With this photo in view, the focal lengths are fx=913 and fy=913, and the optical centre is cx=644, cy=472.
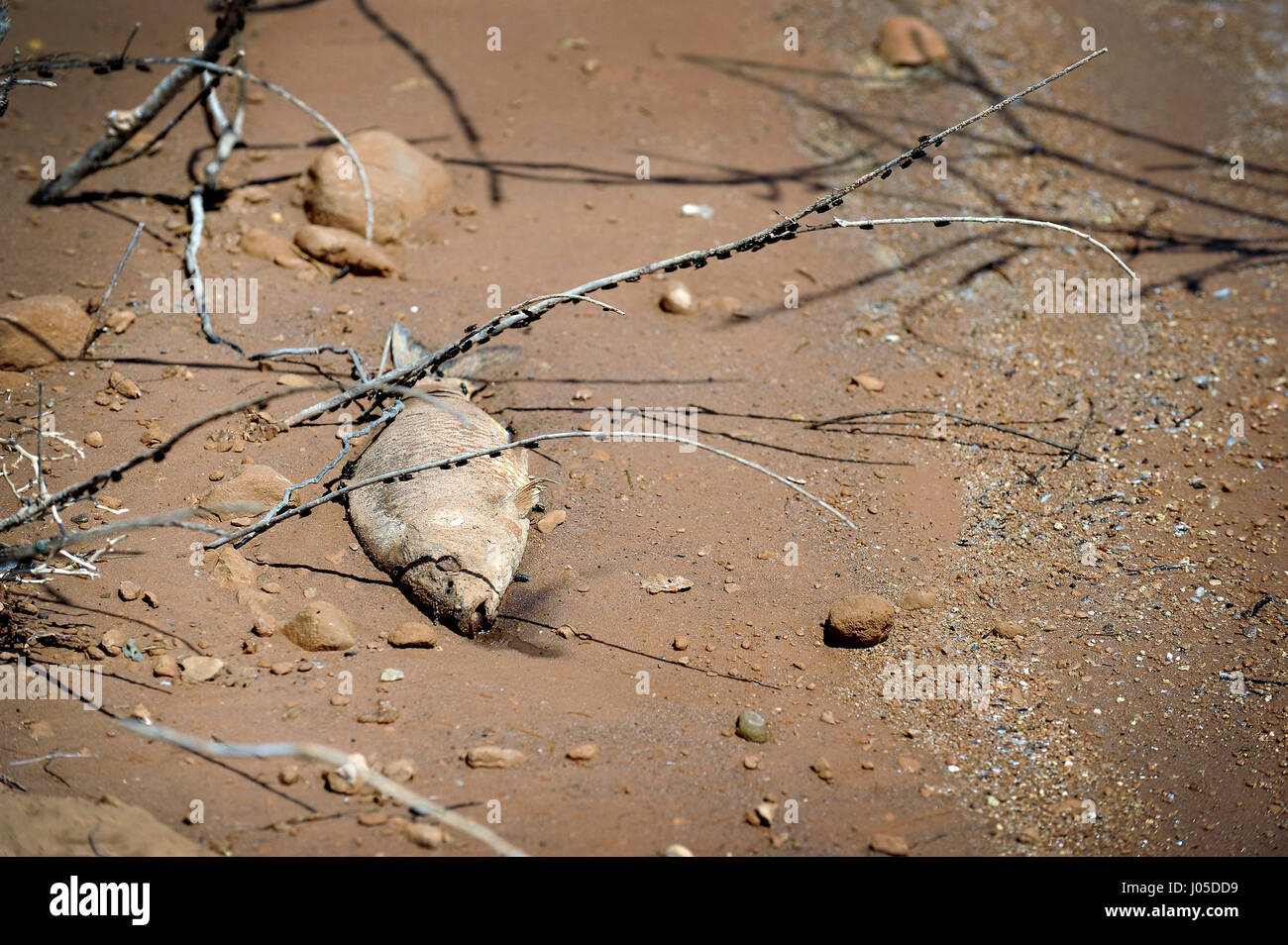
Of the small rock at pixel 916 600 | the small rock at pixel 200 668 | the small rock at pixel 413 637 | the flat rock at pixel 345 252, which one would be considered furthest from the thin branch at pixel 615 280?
the small rock at pixel 916 600

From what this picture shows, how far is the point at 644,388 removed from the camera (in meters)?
4.73

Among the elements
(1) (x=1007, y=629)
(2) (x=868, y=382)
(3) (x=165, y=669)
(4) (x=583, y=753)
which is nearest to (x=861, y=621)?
(1) (x=1007, y=629)

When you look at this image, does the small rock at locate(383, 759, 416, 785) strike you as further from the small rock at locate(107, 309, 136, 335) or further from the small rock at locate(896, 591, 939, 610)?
the small rock at locate(107, 309, 136, 335)

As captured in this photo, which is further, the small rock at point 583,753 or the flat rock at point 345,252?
the flat rock at point 345,252

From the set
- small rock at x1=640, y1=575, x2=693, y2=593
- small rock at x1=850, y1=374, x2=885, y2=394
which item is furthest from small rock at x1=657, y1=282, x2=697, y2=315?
small rock at x1=640, y1=575, x2=693, y2=593

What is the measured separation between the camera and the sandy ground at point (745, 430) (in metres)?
3.11

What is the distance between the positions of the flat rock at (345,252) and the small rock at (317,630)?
2482 millimetres

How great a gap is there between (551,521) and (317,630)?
1139mm

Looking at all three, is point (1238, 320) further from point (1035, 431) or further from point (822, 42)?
point (822, 42)

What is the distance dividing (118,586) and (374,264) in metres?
2.44

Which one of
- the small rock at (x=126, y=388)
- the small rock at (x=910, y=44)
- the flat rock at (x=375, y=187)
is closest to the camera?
the small rock at (x=126, y=388)

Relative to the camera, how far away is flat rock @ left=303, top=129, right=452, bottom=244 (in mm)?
5434

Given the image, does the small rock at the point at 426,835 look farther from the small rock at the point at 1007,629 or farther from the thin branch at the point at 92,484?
the small rock at the point at 1007,629
